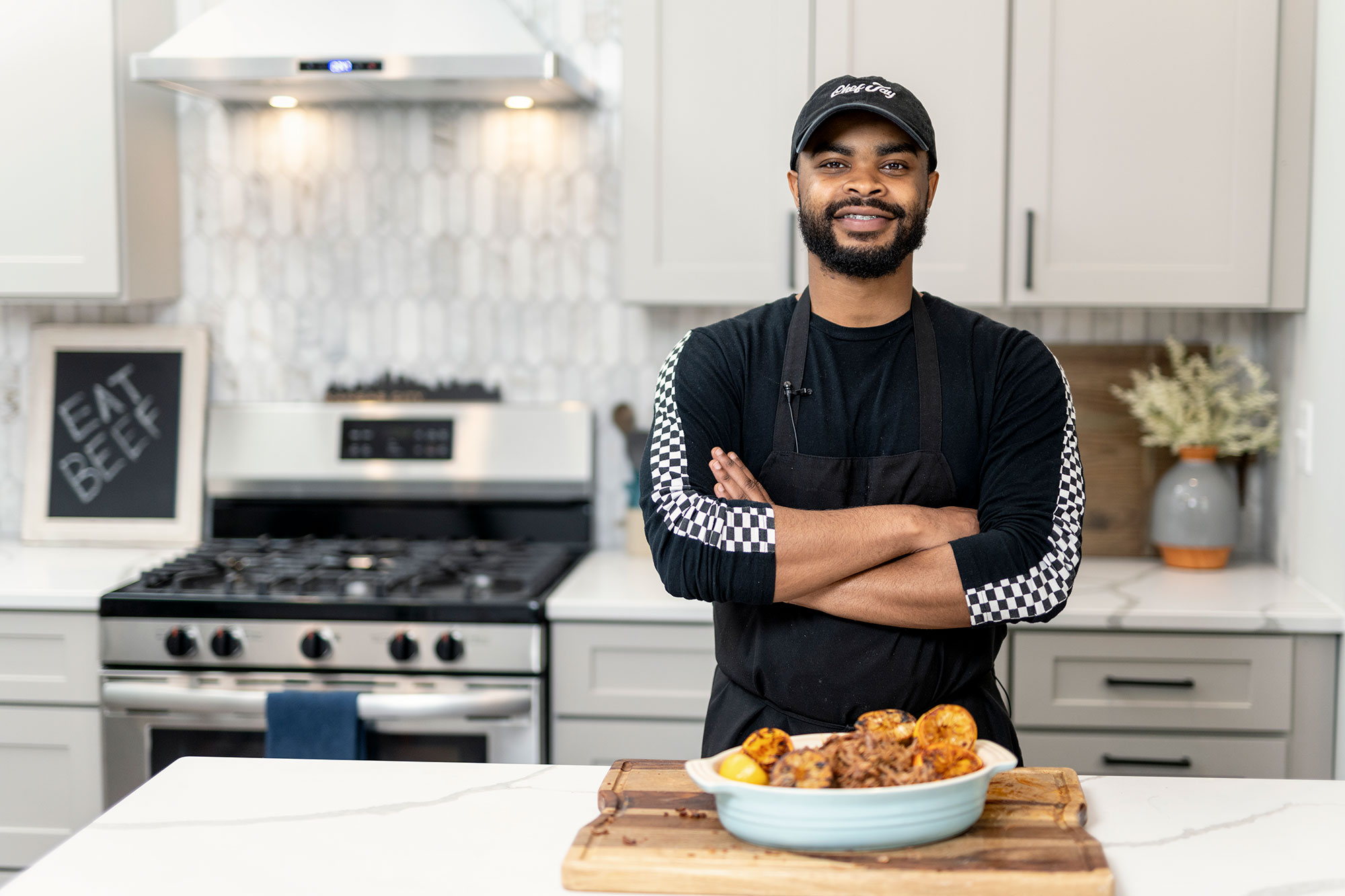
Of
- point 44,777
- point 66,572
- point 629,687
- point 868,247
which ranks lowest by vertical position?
point 44,777

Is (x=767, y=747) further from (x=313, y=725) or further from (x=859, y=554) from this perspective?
(x=313, y=725)

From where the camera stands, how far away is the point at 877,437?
1.64 metres

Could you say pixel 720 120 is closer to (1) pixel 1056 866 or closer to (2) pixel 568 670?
(2) pixel 568 670

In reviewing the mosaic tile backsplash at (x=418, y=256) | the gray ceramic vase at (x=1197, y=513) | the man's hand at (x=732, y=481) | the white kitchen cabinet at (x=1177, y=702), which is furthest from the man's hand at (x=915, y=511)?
the mosaic tile backsplash at (x=418, y=256)

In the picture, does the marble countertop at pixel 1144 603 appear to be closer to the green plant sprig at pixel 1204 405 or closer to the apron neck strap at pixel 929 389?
the green plant sprig at pixel 1204 405

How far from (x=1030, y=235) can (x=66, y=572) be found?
2.18m

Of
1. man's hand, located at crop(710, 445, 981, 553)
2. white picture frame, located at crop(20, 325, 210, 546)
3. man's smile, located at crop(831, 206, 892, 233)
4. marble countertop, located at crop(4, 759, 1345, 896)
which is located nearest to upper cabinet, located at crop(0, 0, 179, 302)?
white picture frame, located at crop(20, 325, 210, 546)

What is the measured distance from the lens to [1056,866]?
109 cm

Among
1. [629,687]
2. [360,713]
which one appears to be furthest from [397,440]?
[629,687]

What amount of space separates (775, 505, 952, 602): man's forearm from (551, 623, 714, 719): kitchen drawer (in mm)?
926

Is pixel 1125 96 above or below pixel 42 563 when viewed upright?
above

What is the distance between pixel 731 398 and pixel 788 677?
377mm

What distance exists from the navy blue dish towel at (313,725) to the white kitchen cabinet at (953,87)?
1.42 meters

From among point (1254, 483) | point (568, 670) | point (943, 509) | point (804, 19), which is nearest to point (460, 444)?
point (568, 670)
